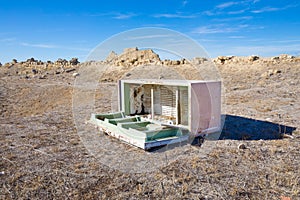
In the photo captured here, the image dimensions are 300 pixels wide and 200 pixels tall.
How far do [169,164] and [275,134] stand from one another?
314cm

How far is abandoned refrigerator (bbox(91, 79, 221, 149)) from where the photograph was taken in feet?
17.3

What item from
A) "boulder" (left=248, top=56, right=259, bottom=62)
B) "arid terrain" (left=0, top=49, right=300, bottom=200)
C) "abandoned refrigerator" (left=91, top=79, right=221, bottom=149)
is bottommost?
"arid terrain" (left=0, top=49, right=300, bottom=200)

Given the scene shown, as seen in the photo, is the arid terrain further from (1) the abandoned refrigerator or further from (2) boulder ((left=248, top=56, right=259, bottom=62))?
(2) boulder ((left=248, top=56, right=259, bottom=62))

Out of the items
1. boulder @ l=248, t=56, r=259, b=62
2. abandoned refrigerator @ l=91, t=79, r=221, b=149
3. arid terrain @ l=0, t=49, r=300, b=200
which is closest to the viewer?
arid terrain @ l=0, t=49, r=300, b=200

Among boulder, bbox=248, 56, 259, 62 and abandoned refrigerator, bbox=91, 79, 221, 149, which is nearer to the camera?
abandoned refrigerator, bbox=91, 79, 221, 149

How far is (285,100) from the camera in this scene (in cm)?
1036

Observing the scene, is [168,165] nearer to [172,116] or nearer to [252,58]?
[172,116]

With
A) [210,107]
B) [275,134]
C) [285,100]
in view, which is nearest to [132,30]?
[210,107]

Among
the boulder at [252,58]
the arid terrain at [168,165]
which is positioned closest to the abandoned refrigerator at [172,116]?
the arid terrain at [168,165]

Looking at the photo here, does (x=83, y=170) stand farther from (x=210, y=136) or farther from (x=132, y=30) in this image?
(x=132, y=30)

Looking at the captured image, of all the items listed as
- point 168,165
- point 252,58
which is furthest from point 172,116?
point 252,58

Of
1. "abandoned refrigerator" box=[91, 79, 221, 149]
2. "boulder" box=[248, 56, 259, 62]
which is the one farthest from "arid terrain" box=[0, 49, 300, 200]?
"boulder" box=[248, 56, 259, 62]

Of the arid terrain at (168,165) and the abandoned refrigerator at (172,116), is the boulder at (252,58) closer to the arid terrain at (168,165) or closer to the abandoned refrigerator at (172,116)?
the arid terrain at (168,165)

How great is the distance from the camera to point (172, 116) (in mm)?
6941
